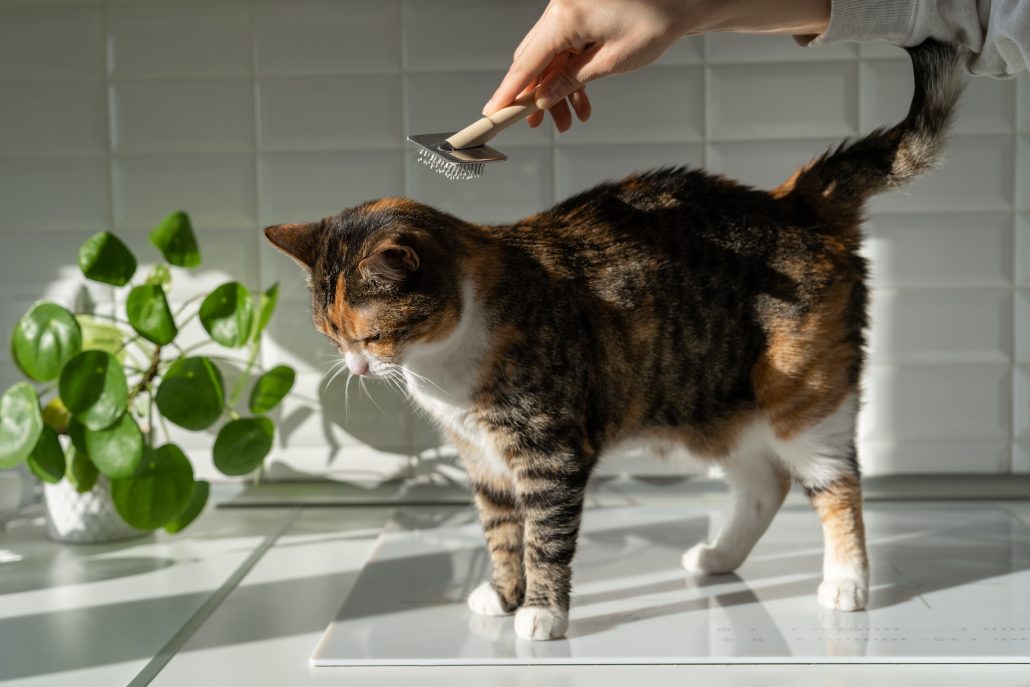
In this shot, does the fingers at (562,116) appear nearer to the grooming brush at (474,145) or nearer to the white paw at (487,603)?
the grooming brush at (474,145)

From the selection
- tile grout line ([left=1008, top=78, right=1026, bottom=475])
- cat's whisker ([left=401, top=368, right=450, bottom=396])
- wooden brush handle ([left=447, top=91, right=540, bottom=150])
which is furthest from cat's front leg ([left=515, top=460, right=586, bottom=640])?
tile grout line ([left=1008, top=78, right=1026, bottom=475])

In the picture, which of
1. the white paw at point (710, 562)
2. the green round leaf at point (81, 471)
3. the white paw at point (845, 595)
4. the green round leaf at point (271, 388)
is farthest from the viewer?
the green round leaf at point (271, 388)

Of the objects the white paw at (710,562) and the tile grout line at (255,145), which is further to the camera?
the tile grout line at (255,145)

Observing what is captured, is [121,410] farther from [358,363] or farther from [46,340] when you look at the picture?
[358,363]

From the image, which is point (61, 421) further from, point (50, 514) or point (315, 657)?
point (315, 657)

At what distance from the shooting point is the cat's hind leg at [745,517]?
1.44m

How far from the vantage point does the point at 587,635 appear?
3.95 ft

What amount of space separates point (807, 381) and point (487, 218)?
0.71 m

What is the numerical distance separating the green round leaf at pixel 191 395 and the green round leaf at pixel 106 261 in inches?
6.3

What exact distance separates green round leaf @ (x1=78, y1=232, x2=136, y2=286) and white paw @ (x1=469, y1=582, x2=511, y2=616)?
708 mm

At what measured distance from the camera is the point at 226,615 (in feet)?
4.28

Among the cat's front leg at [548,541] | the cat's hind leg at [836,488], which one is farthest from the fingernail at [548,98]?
the cat's hind leg at [836,488]

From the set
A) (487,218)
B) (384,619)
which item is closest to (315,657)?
(384,619)

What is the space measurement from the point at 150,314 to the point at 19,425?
232 mm
